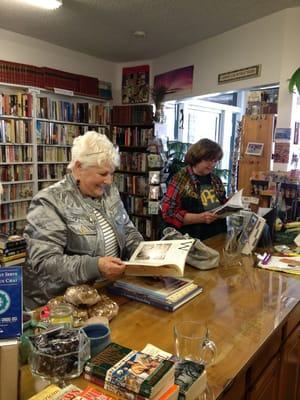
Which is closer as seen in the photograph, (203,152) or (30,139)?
(203,152)

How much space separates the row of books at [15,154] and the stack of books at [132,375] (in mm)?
3676

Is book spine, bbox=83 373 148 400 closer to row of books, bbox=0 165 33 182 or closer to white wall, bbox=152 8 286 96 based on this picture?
white wall, bbox=152 8 286 96

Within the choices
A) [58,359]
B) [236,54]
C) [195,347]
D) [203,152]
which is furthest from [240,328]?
[236,54]

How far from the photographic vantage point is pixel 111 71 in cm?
544

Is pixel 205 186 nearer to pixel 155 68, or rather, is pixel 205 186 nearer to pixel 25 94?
pixel 25 94

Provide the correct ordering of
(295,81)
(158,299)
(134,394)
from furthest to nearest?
(295,81)
(158,299)
(134,394)

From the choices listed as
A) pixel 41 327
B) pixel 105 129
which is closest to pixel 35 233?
pixel 41 327

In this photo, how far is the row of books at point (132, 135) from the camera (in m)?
4.98

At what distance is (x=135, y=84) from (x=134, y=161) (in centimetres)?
120

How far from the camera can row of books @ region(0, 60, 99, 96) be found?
4.08m

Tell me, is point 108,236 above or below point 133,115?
below

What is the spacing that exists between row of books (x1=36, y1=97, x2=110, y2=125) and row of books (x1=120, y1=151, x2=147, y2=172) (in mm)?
615

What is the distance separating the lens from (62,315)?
1.03 meters

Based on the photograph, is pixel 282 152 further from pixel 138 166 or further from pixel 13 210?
pixel 13 210
